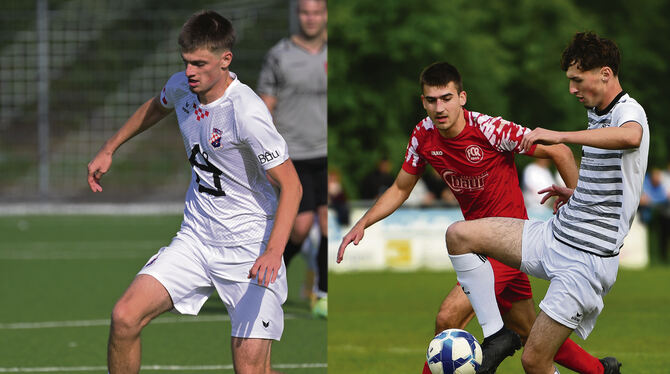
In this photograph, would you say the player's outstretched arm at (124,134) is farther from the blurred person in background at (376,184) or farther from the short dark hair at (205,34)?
the blurred person in background at (376,184)

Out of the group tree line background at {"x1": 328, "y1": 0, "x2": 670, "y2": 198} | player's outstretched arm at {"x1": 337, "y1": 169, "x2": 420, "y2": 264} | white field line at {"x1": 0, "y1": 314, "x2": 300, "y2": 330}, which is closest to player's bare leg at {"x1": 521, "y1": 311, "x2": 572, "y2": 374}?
player's outstretched arm at {"x1": 337, "y1": 169, "x2": 420, "y2": 264}

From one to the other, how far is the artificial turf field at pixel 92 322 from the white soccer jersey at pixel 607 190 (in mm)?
2774

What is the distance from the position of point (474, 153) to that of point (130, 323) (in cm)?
217

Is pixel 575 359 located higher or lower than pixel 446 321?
lower

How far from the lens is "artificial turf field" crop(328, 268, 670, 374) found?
8.32m

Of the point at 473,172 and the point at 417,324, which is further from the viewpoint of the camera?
the point at 417,324

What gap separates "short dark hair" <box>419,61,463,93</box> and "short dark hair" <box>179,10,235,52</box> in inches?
45.1

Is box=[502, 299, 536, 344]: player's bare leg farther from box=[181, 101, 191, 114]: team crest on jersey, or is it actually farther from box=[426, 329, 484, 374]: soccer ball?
box=[181, 101, 191, 114]: team crest on jersey

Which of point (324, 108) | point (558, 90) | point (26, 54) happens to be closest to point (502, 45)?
point (558, 90)

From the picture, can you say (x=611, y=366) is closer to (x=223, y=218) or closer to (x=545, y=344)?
(x=545, y=344)

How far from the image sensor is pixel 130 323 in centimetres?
530

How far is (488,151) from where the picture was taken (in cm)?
620

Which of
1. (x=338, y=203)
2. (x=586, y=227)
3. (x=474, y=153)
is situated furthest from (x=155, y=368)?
(x=338, y=203)

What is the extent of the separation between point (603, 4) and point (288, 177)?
1379 inches
